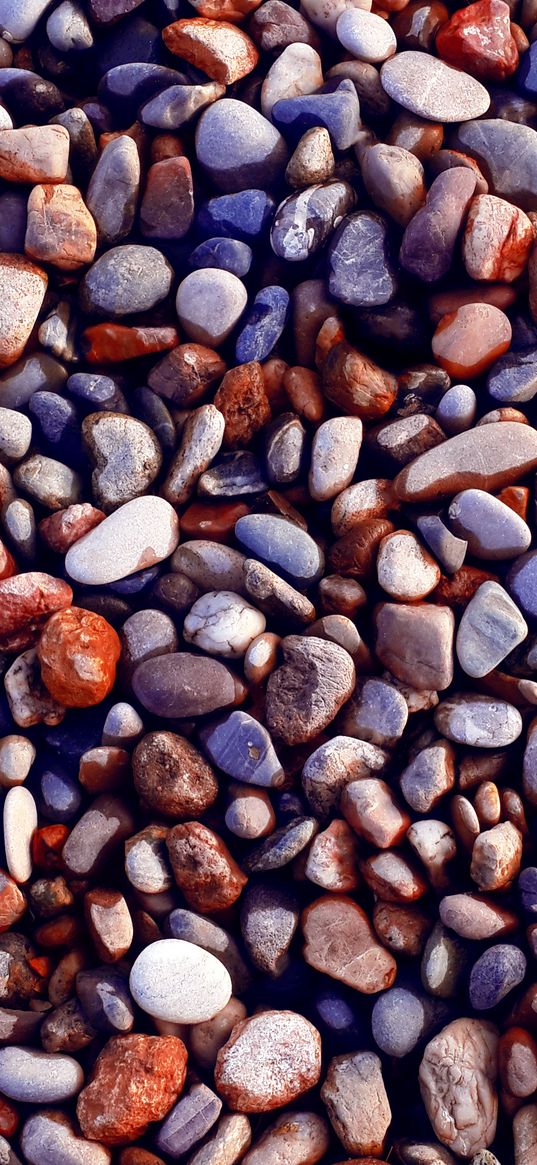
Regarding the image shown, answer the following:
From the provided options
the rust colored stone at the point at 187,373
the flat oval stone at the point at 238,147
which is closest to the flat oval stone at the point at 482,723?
the rust colored stone at the point at 187,373

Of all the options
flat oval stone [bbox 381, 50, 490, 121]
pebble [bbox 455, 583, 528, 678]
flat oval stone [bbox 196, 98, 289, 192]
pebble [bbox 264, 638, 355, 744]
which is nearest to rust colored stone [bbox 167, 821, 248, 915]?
pebble [bbox 264, 638, 355, 744]

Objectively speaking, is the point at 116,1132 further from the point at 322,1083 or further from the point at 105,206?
the point at 105,206

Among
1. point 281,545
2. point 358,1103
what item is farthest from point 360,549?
point 358,1103

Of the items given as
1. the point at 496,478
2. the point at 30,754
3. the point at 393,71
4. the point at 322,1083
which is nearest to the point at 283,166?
the point at 393,71

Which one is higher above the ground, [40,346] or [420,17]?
[420,17]

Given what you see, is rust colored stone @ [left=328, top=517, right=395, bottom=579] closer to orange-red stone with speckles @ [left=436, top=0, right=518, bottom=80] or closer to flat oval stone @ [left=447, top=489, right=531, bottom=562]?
flat oval stone @ [left=447, top=489, right=531, bottom=562]

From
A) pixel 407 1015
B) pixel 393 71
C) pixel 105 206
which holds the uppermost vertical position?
pixel 393 71
